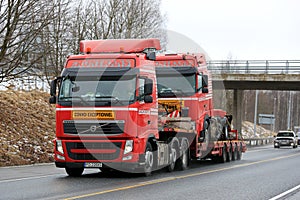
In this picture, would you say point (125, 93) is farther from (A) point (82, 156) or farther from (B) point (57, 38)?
(B) point (57, 38)

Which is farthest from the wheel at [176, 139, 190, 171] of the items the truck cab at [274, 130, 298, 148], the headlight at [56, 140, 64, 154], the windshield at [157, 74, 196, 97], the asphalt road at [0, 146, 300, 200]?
the truck cab at [274, 130, 298, 148]

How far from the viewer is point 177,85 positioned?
70.1 feet

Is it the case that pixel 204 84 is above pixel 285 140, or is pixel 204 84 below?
above

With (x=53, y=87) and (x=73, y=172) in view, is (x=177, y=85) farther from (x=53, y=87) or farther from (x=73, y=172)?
(x=53, y=87)

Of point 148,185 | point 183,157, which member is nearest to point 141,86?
point 148,185

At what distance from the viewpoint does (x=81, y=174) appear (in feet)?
58.1

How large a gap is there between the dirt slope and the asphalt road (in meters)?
3.66

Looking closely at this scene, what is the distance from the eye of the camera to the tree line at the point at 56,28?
22781mm

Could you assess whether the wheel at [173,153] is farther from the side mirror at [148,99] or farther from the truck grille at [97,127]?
the truck grille at [97,127]

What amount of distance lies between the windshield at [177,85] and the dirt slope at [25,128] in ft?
19.0

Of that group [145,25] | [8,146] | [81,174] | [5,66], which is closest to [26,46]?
[5,66]

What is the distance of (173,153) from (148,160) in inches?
106

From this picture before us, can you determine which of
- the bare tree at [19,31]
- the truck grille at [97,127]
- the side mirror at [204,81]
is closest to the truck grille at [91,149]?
the truck grille at [97,127]

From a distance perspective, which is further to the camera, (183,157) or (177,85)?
(177,85)
